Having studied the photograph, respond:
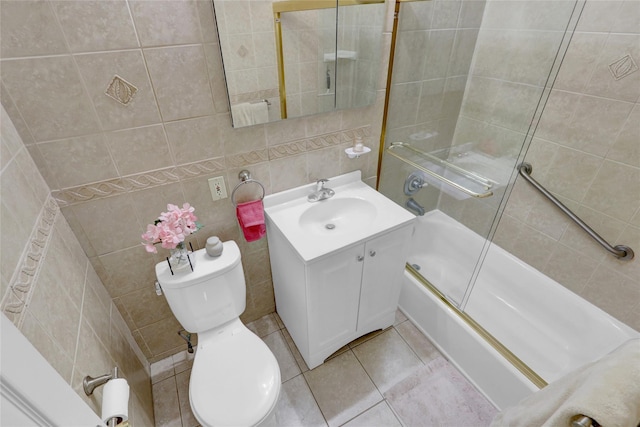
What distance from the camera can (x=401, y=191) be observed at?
2.00 metres

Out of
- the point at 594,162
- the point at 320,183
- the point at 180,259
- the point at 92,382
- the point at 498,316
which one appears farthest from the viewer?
the point at 498,316

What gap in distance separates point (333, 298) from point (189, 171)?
0.86m

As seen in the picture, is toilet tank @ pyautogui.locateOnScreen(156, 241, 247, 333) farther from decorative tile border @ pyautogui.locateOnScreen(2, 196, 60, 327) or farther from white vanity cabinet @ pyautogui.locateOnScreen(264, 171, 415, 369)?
decorative tile border @ pyautogui.locateOnScreen(2, 196, 60, 327)

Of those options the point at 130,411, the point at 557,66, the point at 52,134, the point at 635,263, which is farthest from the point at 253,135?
the point at 635,263

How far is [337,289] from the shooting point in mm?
1417

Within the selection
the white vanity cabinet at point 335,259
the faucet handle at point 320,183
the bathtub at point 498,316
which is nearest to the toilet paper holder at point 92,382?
the white vanity cabinet at point 335,259

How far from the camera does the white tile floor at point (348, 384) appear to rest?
149 centimetres

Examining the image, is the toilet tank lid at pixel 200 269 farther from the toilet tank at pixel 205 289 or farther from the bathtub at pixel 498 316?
the bathtub at pixel 498 316

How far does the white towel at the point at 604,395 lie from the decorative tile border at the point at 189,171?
1.29 m

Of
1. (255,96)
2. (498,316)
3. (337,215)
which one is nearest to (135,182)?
(255,96)

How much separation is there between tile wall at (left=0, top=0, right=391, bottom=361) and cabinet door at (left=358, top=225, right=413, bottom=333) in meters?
0.52

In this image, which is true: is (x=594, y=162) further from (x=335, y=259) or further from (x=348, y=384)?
(x=348, y=384)

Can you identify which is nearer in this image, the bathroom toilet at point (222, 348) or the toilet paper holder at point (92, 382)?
the toilet paper holder at point (92, 382)

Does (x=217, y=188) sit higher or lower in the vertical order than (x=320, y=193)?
higher
